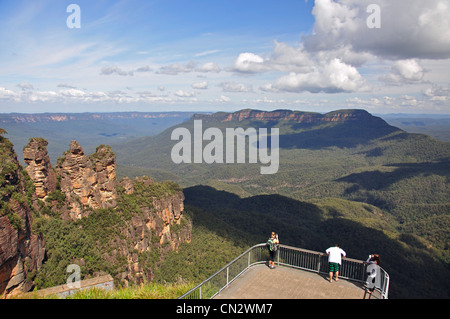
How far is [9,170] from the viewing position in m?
24.4

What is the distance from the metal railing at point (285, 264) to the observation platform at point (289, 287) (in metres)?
0.36

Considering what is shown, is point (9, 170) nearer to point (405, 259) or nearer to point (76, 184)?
point (76, 184)

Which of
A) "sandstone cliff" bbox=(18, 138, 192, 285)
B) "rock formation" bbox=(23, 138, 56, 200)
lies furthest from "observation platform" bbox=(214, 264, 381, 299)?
"rock formation" bbox=(23, 138, 56, 200)

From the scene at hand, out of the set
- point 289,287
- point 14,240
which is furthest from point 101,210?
point 289,287

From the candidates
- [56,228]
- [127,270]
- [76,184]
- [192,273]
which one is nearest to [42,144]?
[76,184]

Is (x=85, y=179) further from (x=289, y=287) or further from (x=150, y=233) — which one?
(x=289, y=287)

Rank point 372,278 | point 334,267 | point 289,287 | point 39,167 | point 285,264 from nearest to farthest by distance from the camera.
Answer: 1. point 372,278
2. point 289,287
3. point 334,267
4. point 285,264
5. point 39,167

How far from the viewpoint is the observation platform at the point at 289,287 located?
15.2 meters

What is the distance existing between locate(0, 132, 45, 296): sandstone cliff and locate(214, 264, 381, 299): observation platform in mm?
16400

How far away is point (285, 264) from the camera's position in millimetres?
19156

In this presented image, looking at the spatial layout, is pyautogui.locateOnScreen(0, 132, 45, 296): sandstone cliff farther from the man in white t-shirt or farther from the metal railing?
the man in white t-shirt

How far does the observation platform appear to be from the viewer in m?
15.2

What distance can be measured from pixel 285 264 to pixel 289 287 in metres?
3.13
